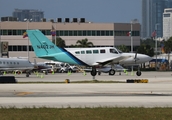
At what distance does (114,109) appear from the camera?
79.8 ft

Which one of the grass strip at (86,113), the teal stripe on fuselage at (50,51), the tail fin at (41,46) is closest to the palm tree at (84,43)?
the tail fin at (41,46)

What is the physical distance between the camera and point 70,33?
127750 millimetres

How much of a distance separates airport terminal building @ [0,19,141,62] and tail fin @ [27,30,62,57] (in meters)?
57.1

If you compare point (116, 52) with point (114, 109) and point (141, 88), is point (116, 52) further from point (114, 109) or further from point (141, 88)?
point (114, 109)

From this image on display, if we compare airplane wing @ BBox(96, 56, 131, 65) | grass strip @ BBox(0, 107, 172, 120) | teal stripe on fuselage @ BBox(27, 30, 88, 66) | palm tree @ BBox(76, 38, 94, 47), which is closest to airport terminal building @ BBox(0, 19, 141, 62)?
palm tree @ BBox(76, 38, 94, 47)

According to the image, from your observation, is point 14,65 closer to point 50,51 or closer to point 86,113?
point 50,51

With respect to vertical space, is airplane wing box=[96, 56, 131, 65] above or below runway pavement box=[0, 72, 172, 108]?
above

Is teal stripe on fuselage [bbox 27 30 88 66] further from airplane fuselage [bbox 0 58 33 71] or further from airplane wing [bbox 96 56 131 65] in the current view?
airplane fuselage [bbox 0 58 33 71]

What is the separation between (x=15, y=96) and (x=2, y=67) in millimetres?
39387

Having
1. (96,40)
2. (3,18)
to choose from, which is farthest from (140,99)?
(3,18)

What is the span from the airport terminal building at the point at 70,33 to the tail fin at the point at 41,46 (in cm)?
5713

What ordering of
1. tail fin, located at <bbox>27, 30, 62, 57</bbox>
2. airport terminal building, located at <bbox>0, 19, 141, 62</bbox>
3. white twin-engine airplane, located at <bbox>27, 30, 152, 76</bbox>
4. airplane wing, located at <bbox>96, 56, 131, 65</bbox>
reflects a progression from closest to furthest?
white twin-engine airplane, located at <bbox>27, 30, 152, 76</bbox> < tail fin, located at <bbox>27, 30, 62, 57</bbox> < airplane wing, located at <bbox>96, 56, 131, 65</bbox> < airport terminal building, located at <bbox>0, 19, 141, 62</bbox>

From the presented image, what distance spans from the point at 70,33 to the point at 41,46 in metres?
65.1

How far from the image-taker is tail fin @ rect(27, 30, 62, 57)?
203 ft
